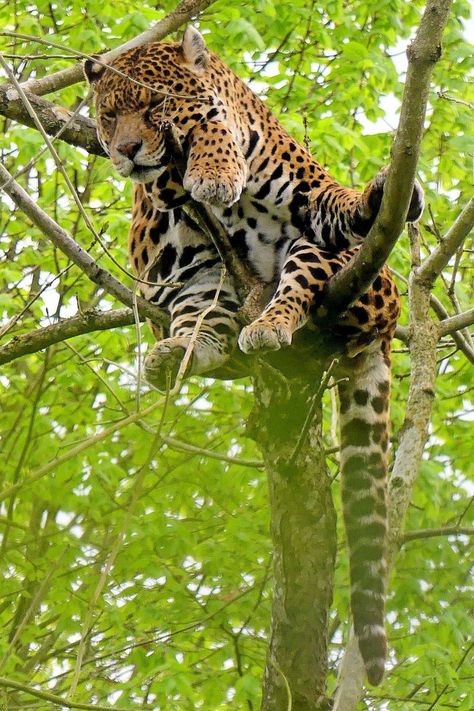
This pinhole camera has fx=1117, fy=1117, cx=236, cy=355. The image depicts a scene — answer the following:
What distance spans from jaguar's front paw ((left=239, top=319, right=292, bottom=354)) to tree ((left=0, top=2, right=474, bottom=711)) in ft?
0.35

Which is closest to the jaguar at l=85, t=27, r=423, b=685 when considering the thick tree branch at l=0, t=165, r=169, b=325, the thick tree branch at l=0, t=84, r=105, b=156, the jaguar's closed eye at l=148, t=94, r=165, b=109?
the jaguar's closed eye at l=148, t=94, r=165, b=109

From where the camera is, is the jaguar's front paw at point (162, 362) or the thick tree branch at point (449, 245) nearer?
the jaguar's front paw at point (162, 362)

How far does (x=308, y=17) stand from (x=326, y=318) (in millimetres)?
7031

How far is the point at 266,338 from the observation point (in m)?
4.98

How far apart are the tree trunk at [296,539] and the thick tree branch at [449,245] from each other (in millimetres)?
1163

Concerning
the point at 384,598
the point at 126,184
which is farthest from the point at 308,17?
the point at 384,598

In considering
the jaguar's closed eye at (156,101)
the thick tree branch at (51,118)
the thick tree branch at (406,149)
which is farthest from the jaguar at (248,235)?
the thick tree branch at (406,149)

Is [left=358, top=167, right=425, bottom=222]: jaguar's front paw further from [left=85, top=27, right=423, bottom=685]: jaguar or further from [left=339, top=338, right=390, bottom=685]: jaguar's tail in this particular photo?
[left=339, top=338, right=390, bottom=685]: jaguar's tail

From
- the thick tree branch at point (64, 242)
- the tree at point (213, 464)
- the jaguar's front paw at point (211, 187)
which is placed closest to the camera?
the tree at point (213, 464)

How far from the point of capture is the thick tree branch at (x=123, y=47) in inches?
251

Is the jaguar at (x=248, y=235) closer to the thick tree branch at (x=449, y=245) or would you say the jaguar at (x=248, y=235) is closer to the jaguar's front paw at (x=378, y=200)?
the jaguar's front paw at (x=378, y=200)

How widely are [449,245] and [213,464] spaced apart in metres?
2.57

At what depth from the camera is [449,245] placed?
5816 mm

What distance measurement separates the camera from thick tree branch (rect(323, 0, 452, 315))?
3809mm
